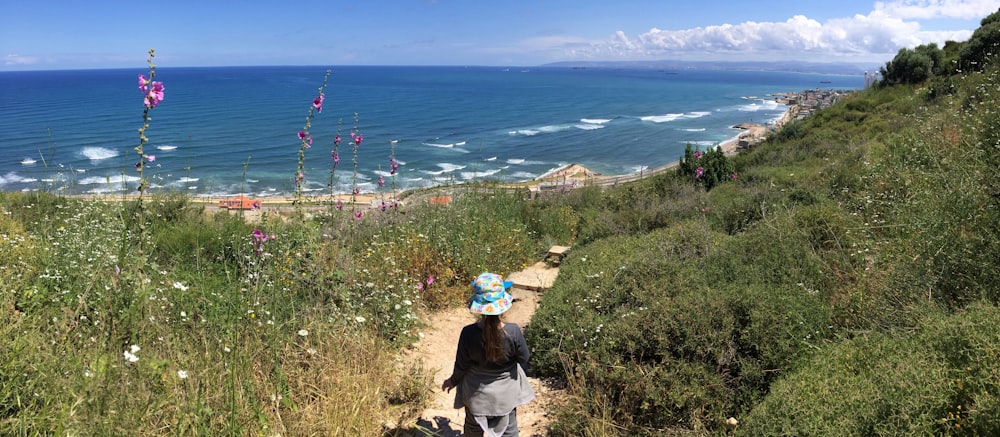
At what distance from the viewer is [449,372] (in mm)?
4949

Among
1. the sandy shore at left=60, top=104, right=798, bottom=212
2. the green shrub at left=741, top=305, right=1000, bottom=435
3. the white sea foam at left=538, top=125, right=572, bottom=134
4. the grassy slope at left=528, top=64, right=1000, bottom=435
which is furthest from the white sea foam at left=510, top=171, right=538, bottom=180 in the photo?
the green shrub at left=741, top=305, right=1000, bottom=435

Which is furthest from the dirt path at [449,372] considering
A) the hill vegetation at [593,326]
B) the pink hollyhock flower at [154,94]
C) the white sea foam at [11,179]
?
the white sea foam at [11,179]

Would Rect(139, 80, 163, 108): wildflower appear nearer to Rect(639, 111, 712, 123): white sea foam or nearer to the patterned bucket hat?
the patterned bucket hat

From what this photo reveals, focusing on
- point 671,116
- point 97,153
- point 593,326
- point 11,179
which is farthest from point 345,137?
point 593,326

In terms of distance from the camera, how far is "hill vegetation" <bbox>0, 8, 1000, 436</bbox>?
8.80ft

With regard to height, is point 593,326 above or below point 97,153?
above

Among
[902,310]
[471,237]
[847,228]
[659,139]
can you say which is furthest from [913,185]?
[659,139]

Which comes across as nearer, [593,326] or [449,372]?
[593,326]

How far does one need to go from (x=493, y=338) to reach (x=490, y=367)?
0.24 metres

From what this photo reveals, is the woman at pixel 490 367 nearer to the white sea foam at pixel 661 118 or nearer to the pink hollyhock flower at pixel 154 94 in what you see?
the pink hollyhock flower at pixel 154 94

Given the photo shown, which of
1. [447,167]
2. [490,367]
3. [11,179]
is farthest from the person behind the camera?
[447,167]

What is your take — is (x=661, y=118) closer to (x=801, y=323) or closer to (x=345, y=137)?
(x=345, y=137)

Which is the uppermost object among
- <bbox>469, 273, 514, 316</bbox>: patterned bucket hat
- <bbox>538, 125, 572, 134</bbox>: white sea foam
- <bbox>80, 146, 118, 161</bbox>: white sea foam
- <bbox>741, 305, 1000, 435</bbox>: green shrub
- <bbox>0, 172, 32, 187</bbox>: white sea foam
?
<bbox>469, 273, 514, 316</bbox>: patterned bucket hat

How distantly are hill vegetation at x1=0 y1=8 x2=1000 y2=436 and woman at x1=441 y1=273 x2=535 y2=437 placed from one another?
0.49 meters
